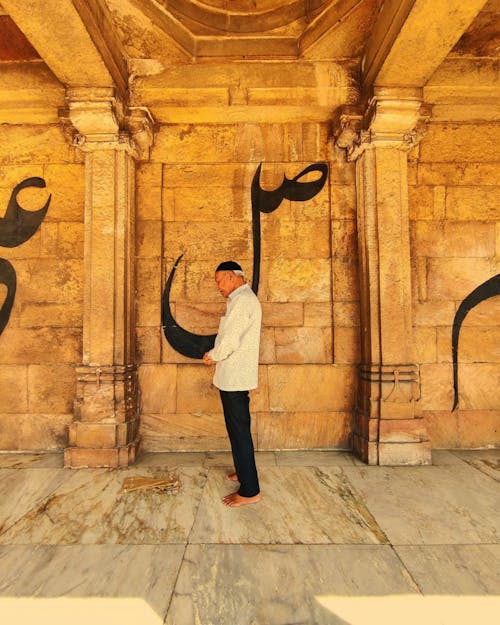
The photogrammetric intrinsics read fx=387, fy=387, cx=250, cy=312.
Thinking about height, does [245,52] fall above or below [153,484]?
above

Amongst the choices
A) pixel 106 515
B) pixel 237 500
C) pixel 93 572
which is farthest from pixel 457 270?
pixel 93 572

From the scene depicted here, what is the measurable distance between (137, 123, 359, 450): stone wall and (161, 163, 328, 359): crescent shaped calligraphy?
7cm

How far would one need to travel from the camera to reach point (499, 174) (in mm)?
4551

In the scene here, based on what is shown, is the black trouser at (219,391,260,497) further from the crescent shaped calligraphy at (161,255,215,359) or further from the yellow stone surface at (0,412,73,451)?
the yellow stone surface at (0,412,73,451)

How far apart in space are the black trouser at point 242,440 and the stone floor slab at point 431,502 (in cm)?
92

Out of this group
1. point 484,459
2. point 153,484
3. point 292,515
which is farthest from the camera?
point 484,459

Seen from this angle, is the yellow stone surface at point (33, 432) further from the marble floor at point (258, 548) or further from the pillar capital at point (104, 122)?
the pillar capital at point (104, 122)

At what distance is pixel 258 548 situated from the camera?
237cm

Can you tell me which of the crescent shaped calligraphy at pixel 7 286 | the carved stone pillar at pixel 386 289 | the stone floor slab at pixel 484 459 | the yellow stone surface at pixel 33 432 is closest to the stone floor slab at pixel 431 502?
the stone floor slab at pixel 484 459

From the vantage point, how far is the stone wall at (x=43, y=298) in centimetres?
431

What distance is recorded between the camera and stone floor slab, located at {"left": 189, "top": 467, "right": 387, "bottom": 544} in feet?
8.20

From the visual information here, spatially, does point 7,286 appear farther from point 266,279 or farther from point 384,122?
point 384,122

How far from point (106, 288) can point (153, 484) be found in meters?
1.98

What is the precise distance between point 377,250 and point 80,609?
12.3 ft
